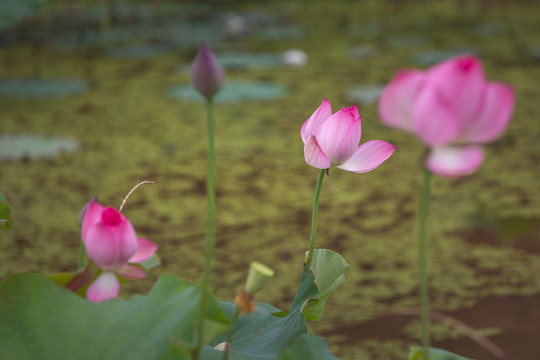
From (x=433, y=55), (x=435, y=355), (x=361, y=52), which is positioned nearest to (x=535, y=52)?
(x=433, y=55)

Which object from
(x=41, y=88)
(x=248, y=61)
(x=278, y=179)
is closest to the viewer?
(x=278, y=179)

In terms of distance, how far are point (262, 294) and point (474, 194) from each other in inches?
27.4

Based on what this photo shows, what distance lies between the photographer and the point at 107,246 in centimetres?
51

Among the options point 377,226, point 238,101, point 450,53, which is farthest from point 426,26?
point 377,226

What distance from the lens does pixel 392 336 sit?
1.18m

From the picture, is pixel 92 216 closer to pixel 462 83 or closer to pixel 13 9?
pixel 462 83

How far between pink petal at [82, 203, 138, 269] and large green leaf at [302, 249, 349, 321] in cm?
16

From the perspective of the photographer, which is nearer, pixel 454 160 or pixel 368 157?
pixel 454 160

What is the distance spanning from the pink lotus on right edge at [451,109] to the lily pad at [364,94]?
7.00ft

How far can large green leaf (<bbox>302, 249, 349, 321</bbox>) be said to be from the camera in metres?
0.62

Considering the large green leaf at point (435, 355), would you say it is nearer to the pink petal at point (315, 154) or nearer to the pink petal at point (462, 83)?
the pink petal at point (315, 154)

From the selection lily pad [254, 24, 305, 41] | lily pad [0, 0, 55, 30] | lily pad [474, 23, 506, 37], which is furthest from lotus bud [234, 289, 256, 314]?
lily pad [474, 23, 506, 37]

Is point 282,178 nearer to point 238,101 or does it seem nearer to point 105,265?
point 238,101

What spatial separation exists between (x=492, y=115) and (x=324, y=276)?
278mm
